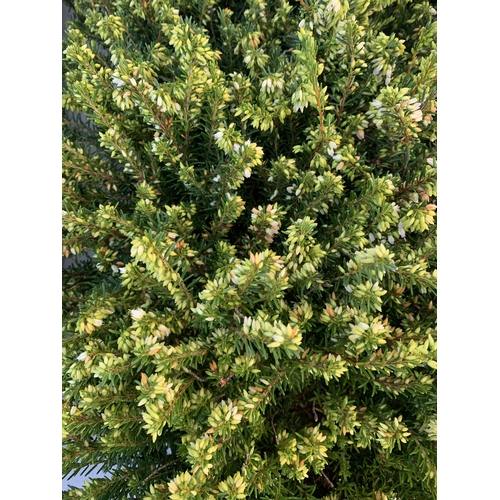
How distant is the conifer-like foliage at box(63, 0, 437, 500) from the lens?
766mm

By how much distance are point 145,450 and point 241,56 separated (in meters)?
0.91

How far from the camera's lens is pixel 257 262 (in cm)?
69

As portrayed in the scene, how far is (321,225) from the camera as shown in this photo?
0.95 m

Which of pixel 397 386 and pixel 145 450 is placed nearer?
pixel 397 386

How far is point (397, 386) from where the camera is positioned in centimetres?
83

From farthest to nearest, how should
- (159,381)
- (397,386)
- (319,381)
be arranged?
(319,381)
(397,386)
(159,381)

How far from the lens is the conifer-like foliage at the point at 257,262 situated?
0.77m

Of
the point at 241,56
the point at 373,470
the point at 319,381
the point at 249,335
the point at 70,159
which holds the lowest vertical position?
the point at 373,470

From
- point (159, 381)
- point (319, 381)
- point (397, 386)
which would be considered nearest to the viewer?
point (159, 381)

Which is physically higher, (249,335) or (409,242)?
(409,242)

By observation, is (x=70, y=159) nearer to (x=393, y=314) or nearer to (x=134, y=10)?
(x=134, y=10)

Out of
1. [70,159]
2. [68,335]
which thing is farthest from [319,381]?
[70,159]

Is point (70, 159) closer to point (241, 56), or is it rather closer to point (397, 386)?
point (241, 56)

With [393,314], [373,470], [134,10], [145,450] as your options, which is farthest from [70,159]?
[373,470]
